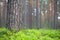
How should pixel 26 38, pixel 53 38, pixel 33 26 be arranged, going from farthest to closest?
1. pixel 33 26
2. pixel 53 38
3. pixel 26 38

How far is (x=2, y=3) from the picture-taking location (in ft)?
15.6

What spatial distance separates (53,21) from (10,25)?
1689 mm

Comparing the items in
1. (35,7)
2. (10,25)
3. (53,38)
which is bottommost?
(53,38)

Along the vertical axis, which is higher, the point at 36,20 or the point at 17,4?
the point at 17,4

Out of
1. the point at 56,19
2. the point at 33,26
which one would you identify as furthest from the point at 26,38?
the point at 56,19

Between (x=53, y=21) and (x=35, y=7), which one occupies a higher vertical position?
(x=35, y=7)

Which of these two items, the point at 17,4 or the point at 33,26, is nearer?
the point at 17,4

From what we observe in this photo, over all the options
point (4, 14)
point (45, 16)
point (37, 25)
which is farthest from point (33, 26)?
point (4, 14)

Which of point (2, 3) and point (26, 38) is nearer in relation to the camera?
point (26, 38)

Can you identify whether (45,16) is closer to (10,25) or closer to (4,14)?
(4,14)

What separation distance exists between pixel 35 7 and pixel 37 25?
1.78ft

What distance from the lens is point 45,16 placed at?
4812mm

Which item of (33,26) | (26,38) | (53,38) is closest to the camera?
(26,38)

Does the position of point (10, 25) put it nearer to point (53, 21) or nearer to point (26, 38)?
point (26, 38)
